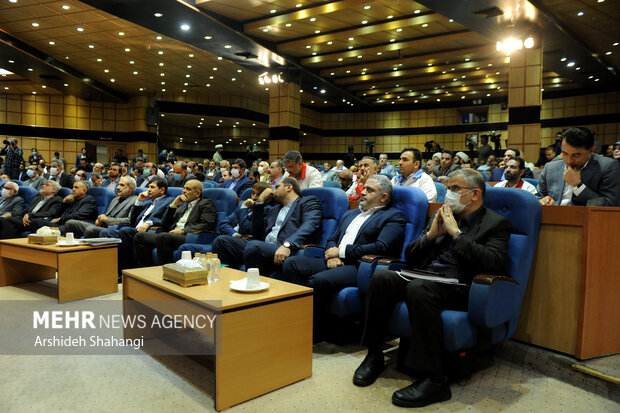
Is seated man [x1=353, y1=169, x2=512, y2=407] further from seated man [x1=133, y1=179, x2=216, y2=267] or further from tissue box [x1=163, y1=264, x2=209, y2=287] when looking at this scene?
seated man [x1=133, y1=179, x2=216, y2=267]

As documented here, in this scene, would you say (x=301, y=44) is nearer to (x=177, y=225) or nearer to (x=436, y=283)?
(x=177, y=225)

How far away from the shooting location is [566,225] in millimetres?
2174

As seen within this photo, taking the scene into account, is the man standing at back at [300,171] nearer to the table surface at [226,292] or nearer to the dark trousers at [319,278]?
the dark trousers at [319,278]

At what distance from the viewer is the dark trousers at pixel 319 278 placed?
2289 millimetres

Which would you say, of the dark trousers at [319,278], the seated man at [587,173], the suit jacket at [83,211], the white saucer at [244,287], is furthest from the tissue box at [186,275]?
the suit jacket at [83,211]

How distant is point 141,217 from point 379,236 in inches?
113

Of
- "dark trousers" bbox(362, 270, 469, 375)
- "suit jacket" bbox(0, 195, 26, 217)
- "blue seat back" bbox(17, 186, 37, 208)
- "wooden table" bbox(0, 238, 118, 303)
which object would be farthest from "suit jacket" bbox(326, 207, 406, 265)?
"blue seat back" bbox(17, 186, 37, 208)

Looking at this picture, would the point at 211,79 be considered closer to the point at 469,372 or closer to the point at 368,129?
the point at 368,129

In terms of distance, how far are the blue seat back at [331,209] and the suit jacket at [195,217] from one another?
1.18 m

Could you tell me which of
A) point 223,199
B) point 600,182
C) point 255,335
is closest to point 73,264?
point 223,199

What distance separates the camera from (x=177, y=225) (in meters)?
3.89

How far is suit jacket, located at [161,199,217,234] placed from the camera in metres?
3.66

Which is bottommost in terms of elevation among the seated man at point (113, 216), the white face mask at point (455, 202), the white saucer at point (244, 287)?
the white saucer at point (244, 287)

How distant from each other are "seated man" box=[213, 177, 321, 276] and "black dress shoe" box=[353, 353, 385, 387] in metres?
0.90
